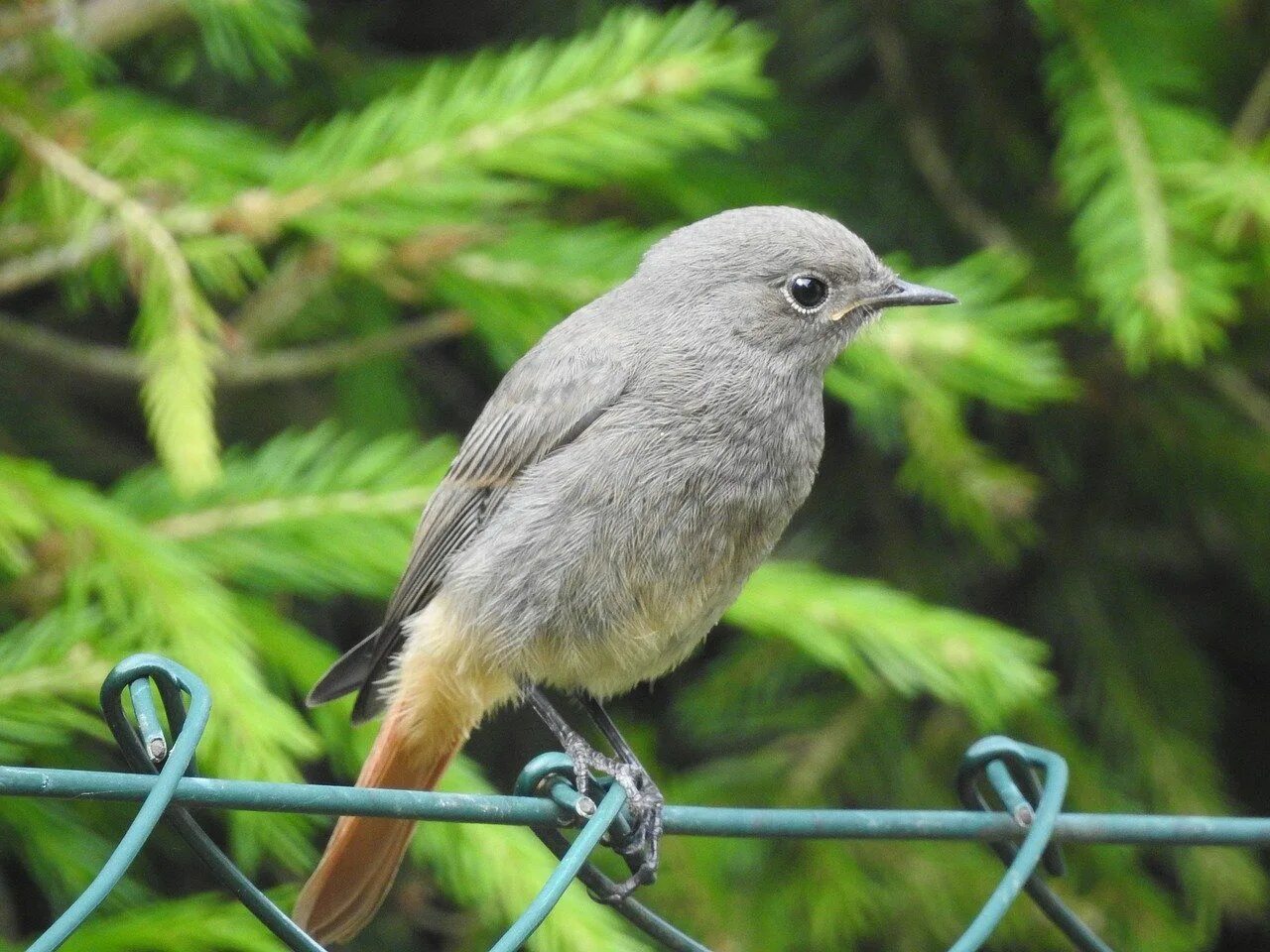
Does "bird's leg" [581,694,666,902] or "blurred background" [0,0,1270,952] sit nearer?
"bird's leg" [581,694,666,902]

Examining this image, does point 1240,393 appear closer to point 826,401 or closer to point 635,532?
point 826,401

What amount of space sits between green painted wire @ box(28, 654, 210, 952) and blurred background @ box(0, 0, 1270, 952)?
25.0 inches

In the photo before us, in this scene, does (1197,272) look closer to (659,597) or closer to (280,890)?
(659,597)

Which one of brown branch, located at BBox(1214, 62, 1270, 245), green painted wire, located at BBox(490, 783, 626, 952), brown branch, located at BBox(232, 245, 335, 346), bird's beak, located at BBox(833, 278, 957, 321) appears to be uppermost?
brown branch, located at BBox(1214, 62, 1270, 245)

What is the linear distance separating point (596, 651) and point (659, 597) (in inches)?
6.1

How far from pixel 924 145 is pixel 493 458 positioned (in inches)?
65.6

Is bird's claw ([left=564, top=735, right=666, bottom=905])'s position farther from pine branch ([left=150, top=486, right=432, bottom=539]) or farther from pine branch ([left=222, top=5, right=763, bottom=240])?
pine branch ([left=222, top=5, right=763, bottom=240])

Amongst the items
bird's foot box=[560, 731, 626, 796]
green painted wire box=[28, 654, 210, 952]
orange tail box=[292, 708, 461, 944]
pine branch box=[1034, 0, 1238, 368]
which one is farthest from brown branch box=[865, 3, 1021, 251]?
green painted wire box=[28, 654, 210, 952]

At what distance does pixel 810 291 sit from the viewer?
2.68 meters

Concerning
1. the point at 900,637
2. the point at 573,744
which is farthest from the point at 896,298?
the point at 573,744

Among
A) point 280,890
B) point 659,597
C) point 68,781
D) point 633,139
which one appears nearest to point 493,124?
point 633,139

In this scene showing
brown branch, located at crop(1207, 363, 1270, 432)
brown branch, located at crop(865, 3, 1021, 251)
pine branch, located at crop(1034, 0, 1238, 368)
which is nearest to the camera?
pine branch, located at crop(1034, 0, 1238, 368)

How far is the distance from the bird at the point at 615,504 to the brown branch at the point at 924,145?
1.09 meters

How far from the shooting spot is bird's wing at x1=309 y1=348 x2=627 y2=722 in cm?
254
